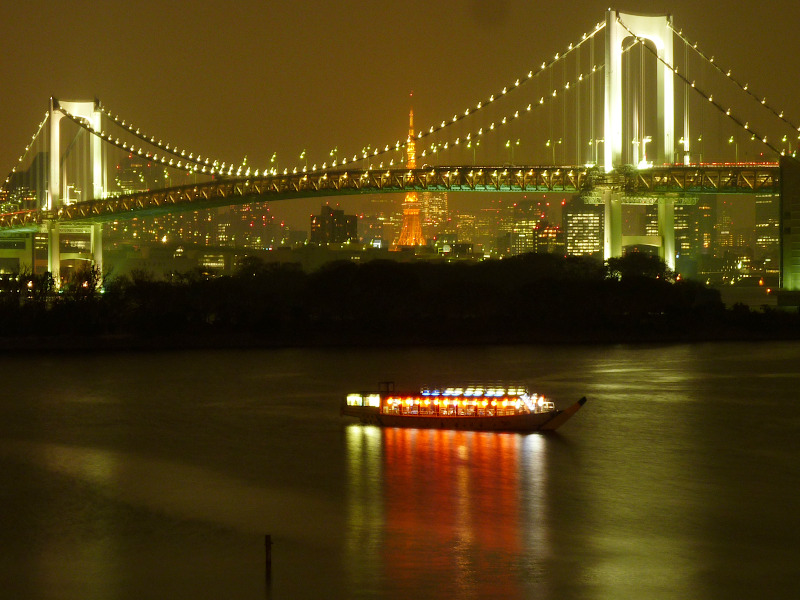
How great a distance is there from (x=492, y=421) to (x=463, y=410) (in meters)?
0.41

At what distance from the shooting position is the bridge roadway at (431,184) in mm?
24094

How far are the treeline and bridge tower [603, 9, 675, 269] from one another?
1.05m

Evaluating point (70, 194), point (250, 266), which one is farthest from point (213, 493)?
point (70, 194)

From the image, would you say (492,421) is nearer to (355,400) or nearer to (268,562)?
(355,400)

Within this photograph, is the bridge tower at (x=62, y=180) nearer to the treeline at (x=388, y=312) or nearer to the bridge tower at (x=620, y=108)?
the treeline at (x=388, y=312)

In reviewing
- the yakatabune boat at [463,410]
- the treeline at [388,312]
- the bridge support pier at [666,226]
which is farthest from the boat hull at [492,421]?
the bridge support pier at [666,226]

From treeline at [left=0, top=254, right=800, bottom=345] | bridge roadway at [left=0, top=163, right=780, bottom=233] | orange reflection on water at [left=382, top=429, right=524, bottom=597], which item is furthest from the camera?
treeline at [left=0, top=254, right=800, bottom=345]

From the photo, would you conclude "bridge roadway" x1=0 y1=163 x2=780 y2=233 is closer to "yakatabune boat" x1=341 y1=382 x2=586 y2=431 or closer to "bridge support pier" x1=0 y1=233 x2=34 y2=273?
"bridge support pier" x1=0 y1=233 x2=34 y2=273

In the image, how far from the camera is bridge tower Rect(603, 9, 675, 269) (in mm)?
24281

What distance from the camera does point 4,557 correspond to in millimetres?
8039


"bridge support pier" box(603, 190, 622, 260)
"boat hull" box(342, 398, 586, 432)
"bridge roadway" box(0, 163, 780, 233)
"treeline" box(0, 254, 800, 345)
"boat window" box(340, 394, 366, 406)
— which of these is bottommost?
"boat hull" box(342, 398, 586, 432)

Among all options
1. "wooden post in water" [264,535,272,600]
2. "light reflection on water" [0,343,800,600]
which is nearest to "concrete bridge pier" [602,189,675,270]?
"light reflection on water" [0,343,800,600]

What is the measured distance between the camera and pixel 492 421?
12.7 meters

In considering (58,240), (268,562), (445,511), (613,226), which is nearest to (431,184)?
(613,226)
